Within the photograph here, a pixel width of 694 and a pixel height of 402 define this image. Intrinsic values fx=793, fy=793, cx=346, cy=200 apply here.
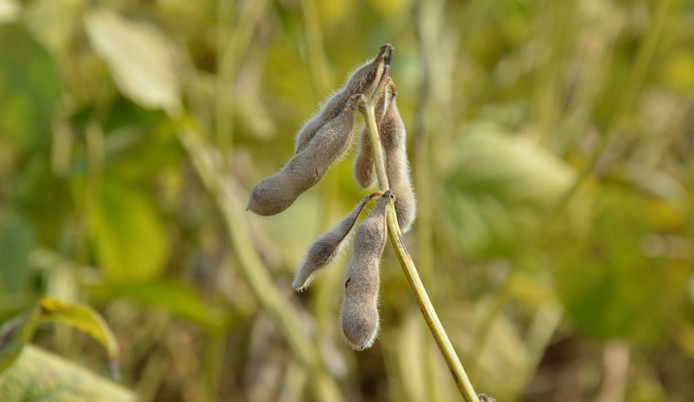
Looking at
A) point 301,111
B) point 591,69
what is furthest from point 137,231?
point 591,69

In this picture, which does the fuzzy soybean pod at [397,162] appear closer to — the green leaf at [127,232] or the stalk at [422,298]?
the stalk at [422,298]

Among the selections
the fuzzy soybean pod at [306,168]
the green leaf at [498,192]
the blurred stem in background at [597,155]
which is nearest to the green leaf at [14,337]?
the fuzzy soybean pod at [306,168]

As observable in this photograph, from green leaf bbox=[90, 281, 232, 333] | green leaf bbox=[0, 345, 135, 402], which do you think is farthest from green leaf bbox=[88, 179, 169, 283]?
green leaf bbox=[0, 345, 135, 402]

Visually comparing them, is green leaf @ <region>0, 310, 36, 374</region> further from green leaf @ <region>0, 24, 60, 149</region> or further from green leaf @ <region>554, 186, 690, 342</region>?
green leaf @ <region>554, 186, 690, 342</region>

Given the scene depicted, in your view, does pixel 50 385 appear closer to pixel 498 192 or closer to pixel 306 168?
pixel 306 168

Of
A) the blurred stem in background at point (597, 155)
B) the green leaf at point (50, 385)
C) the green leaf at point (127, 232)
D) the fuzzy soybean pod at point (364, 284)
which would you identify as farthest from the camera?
the green leaf at point (127, 232)

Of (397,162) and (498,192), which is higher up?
(397,162)

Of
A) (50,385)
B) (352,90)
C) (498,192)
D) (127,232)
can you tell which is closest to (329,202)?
(498,192)

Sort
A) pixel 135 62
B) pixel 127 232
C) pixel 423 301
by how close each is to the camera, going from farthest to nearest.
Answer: pixel 127 232 → pixel 135 62 → pixel 423 301
